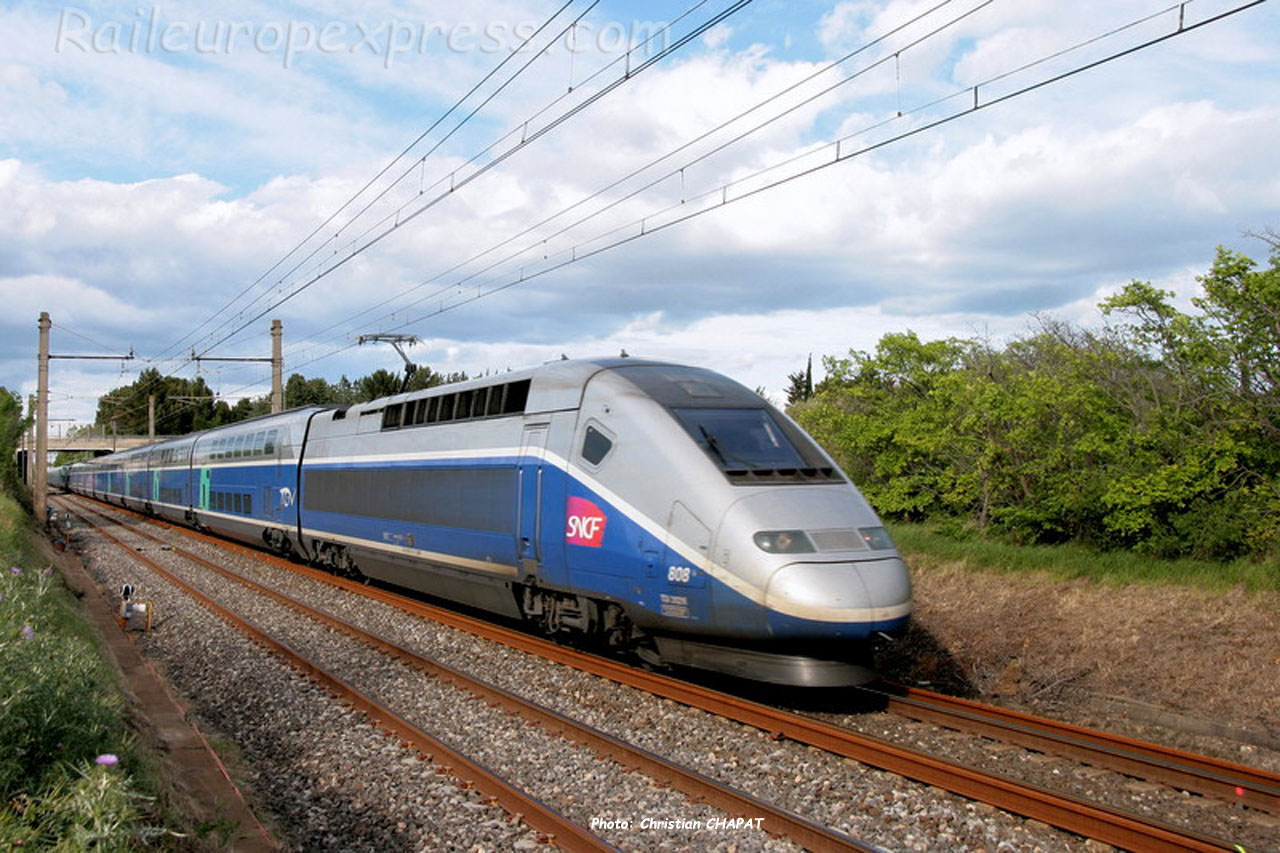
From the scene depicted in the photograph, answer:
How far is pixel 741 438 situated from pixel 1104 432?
7.72 m

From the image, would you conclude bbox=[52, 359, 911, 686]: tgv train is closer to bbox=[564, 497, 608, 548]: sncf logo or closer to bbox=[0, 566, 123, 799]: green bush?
bbox=[564, 497, 608, 548]: sncf logo

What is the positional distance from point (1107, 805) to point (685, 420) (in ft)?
15.4

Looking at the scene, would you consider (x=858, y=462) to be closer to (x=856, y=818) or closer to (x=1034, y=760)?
(x=1034, y=760)

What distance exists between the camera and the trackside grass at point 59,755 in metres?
3.52

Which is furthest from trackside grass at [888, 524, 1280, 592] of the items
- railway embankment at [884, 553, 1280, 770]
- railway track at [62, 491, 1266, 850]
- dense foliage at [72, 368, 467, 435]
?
dense foliage at [72, 368, 467, 435]

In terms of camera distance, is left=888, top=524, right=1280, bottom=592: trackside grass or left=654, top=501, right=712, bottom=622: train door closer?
left=654, top=501, right=712, bottom=622: train door

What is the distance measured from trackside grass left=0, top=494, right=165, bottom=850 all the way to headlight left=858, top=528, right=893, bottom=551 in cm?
574

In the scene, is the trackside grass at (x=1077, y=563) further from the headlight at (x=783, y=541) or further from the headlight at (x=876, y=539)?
the headlight at (x=783, y=541)

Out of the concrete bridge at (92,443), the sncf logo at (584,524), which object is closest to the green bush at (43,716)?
the sncf logo at (584,524)

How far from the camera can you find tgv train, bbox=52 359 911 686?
7914 millimetres

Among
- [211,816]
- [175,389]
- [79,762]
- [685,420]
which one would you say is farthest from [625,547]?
[175,389]

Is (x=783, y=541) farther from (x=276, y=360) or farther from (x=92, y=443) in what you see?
(x=92, y=443)

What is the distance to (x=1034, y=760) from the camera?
7406mm

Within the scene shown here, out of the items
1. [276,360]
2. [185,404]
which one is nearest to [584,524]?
[276,360]
